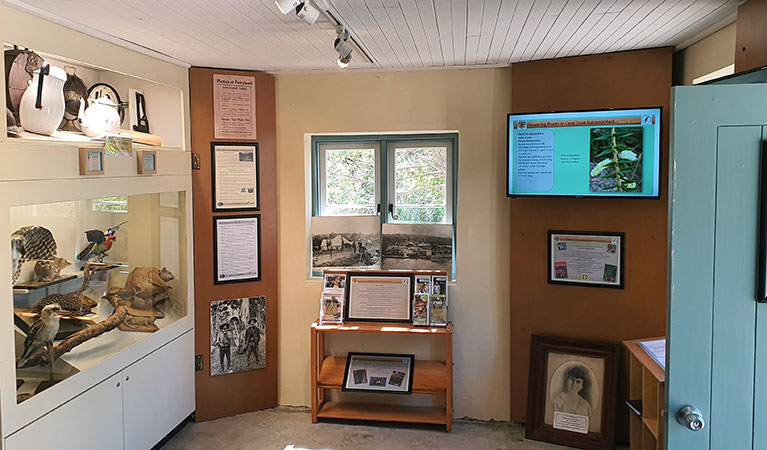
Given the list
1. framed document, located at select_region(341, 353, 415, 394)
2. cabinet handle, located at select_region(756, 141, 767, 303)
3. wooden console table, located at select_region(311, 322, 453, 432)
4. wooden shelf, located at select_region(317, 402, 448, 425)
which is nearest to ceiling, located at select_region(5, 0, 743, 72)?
cabinet handle, located at select_region(756, 141, 767, 303)

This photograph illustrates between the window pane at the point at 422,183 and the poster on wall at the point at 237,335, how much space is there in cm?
125

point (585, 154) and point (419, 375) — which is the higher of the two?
point (585, 154)

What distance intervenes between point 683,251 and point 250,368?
312 cm

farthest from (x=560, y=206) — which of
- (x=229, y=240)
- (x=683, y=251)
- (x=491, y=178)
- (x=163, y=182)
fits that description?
(x=163, y=182)

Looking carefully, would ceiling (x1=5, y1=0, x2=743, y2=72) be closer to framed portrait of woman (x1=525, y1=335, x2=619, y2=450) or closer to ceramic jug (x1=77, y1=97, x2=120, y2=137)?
ceramic jug (x1=77, y1=97, x2=120, y2=137)

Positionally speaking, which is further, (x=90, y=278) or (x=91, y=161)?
(x=90, y=278)

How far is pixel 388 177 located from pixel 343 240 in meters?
0.57

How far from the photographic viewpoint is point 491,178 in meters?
3.93

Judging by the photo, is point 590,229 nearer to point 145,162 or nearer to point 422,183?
point 422,183

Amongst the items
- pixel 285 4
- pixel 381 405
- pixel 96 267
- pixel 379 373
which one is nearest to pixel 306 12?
pixel 285 4

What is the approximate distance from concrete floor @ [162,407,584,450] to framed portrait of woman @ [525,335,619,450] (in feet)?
0.42

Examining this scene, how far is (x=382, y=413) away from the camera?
4.00m

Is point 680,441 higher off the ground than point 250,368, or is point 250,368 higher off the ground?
point 680,441

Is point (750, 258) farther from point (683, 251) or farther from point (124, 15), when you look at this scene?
point (124, 15)
